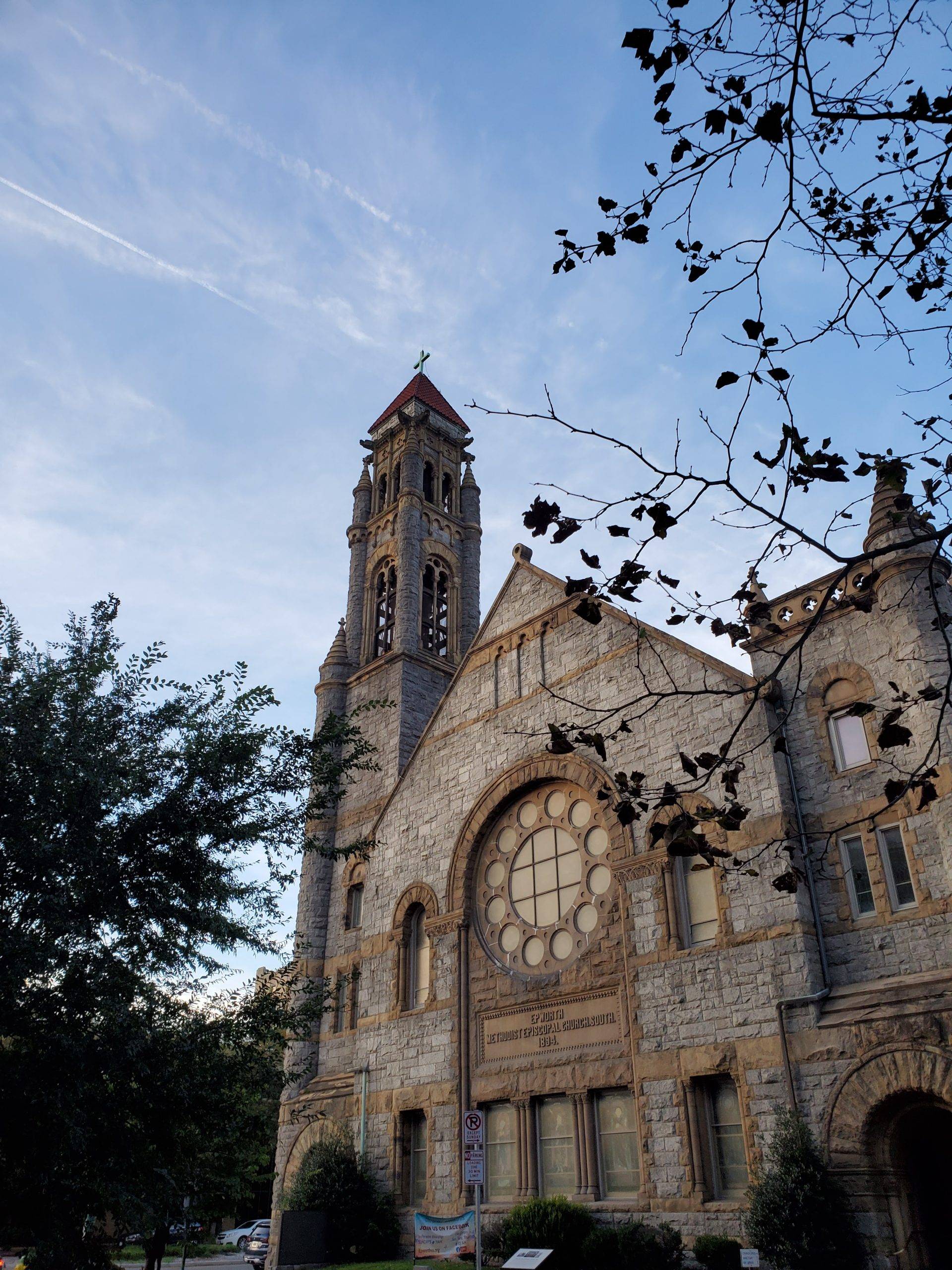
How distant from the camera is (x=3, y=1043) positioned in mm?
11625

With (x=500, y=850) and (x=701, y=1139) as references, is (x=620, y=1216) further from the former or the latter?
(x=500, y=850)

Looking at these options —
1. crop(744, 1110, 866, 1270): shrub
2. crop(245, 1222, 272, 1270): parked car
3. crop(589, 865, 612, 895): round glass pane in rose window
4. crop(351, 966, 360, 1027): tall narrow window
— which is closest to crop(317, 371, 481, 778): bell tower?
crop(351, 966, 360, 1027): tall narrow window

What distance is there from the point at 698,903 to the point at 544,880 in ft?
12.7

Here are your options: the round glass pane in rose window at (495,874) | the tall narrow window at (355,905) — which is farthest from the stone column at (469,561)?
the round glass pane in rose window at (495,874)

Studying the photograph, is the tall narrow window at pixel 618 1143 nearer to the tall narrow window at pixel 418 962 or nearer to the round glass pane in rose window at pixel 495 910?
the round glass pane in rose window at pixel 495 910

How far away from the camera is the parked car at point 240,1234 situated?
35.1m

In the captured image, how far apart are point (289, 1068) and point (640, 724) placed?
12.5 meters

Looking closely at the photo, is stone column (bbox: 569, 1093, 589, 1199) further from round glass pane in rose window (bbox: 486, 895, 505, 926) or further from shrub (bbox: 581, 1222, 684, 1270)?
round glass pane in rose window (bbox: 486, 895, 505, 926)

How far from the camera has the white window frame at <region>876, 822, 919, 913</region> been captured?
1334 cm

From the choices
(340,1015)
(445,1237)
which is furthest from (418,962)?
(445,1237)

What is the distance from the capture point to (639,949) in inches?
634

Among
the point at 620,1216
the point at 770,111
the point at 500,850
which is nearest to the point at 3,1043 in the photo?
the point at 620,1216

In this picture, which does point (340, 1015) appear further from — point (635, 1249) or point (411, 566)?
point (411, 566)

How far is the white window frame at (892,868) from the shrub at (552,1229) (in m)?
6.55
